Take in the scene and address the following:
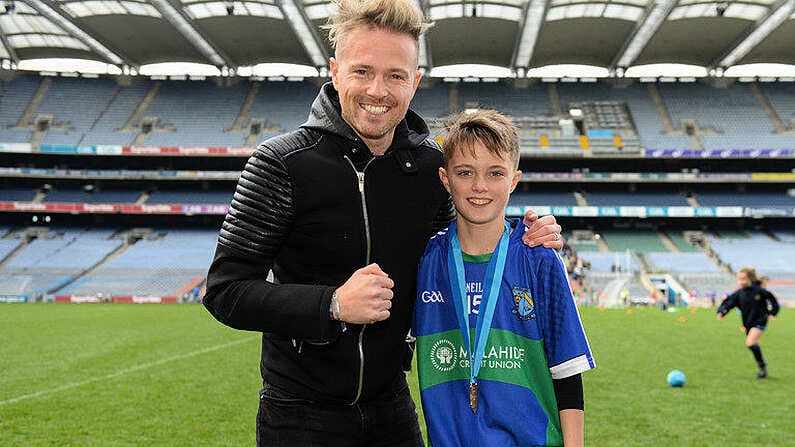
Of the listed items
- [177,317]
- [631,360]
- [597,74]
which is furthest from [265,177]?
[597,74]

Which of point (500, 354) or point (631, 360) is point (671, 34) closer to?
point (631, 360)

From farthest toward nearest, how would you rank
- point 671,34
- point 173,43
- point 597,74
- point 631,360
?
point 597,74 < point 173,43 < point 671,34 < point 631,360

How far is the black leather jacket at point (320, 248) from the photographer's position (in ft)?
7.81

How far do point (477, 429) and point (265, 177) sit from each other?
123 centimetres

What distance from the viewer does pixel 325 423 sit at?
2564mm

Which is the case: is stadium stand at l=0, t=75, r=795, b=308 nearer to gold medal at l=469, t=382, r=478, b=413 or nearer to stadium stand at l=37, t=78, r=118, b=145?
stadium stand at l=37, t=78, r=118, b=145

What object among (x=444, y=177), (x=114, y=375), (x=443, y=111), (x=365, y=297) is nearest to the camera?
(x=365, y=297)

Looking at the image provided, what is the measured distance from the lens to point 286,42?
4259 centimetres

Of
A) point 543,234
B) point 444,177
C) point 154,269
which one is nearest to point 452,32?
point 154,269

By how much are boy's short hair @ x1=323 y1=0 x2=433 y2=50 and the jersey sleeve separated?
1015 mm

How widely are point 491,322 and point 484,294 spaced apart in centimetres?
11

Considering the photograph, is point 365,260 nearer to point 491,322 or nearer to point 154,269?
point 491,322

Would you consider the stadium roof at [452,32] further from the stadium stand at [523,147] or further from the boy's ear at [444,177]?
the boy's ear at [444,177]

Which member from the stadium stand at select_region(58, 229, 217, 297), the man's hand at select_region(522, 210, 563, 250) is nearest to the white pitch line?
the man's hand at select_region(522, 210, 563, 250)
